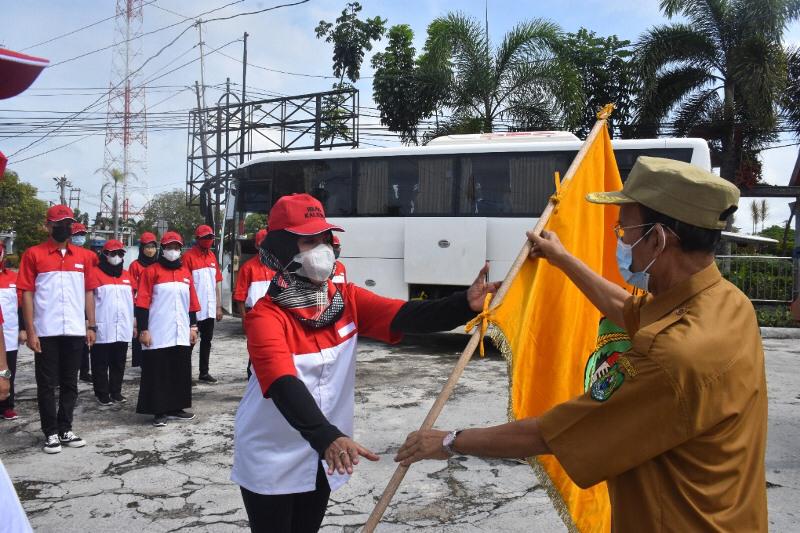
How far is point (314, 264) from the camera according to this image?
7.96ft

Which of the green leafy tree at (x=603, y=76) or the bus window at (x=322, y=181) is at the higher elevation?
the green leafy tree at (x=603, y=76)

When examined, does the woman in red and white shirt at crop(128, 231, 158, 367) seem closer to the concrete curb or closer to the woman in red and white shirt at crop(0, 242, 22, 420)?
the woman in red and white shirt at crop(0, 242, 22, 420)

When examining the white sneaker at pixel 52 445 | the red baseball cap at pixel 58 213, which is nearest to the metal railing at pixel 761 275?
the red baseball cap at pixel 58 213

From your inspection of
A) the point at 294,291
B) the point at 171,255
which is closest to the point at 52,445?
the point at 171,255

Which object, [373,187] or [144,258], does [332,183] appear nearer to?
[373,187]

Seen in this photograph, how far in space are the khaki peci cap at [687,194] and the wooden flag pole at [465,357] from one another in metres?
0.59

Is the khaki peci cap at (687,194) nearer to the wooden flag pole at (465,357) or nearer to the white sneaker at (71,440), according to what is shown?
the wooden flag pole at (465,357)

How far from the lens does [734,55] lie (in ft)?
53.1

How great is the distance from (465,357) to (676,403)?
2.23 ft

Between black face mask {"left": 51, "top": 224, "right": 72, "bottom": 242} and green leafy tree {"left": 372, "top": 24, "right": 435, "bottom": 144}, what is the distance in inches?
496

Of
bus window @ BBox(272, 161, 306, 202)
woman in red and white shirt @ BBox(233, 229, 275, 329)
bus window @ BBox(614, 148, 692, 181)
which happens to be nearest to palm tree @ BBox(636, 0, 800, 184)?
bus window @ BBox(614, 148, 692, 181)

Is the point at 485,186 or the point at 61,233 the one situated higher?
the point at 485,186

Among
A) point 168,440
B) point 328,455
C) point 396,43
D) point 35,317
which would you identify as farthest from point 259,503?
point 396,43

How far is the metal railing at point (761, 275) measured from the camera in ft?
43.7
